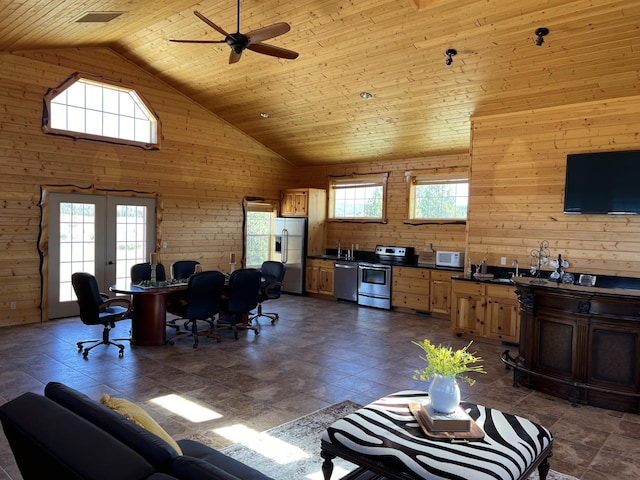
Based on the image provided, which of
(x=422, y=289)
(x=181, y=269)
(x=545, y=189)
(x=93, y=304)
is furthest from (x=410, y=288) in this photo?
(x=93, y=304)

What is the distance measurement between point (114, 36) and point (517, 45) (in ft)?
18.7

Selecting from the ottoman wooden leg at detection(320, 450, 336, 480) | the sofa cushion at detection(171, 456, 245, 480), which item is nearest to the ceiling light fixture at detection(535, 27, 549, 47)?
the ottoman wooden leg at detection(320, 450, 336, 480)

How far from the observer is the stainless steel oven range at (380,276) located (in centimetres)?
873

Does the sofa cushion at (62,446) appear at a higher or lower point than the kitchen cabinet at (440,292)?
higher

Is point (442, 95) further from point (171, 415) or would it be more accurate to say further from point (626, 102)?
point (171, 415)

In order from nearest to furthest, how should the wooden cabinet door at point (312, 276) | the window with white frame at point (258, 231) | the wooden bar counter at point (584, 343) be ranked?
the wooden bar counter at point (584, 343), the wooden cabinet door at point (312, 276), the window with white frame at point (258, 231)

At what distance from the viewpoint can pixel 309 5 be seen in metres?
5.46

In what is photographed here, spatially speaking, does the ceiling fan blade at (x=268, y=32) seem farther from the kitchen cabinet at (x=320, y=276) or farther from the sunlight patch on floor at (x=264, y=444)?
the kitchen cabinet at (x=320, y=276)

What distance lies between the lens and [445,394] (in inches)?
103

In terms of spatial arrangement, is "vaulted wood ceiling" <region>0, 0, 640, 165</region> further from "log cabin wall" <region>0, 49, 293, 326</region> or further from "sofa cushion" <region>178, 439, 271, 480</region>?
"sofa cushion" <region>178, 439, 271, 480</region>

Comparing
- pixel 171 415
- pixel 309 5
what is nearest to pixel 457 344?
pixel 171 415

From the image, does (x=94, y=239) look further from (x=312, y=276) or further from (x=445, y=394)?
(x=445, y=394)

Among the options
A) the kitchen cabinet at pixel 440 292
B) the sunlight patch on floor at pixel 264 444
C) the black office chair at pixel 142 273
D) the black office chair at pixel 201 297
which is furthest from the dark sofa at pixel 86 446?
the kitchen cabinet at pixel 440 292

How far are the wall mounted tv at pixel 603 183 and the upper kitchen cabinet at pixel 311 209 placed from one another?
5.33 m
